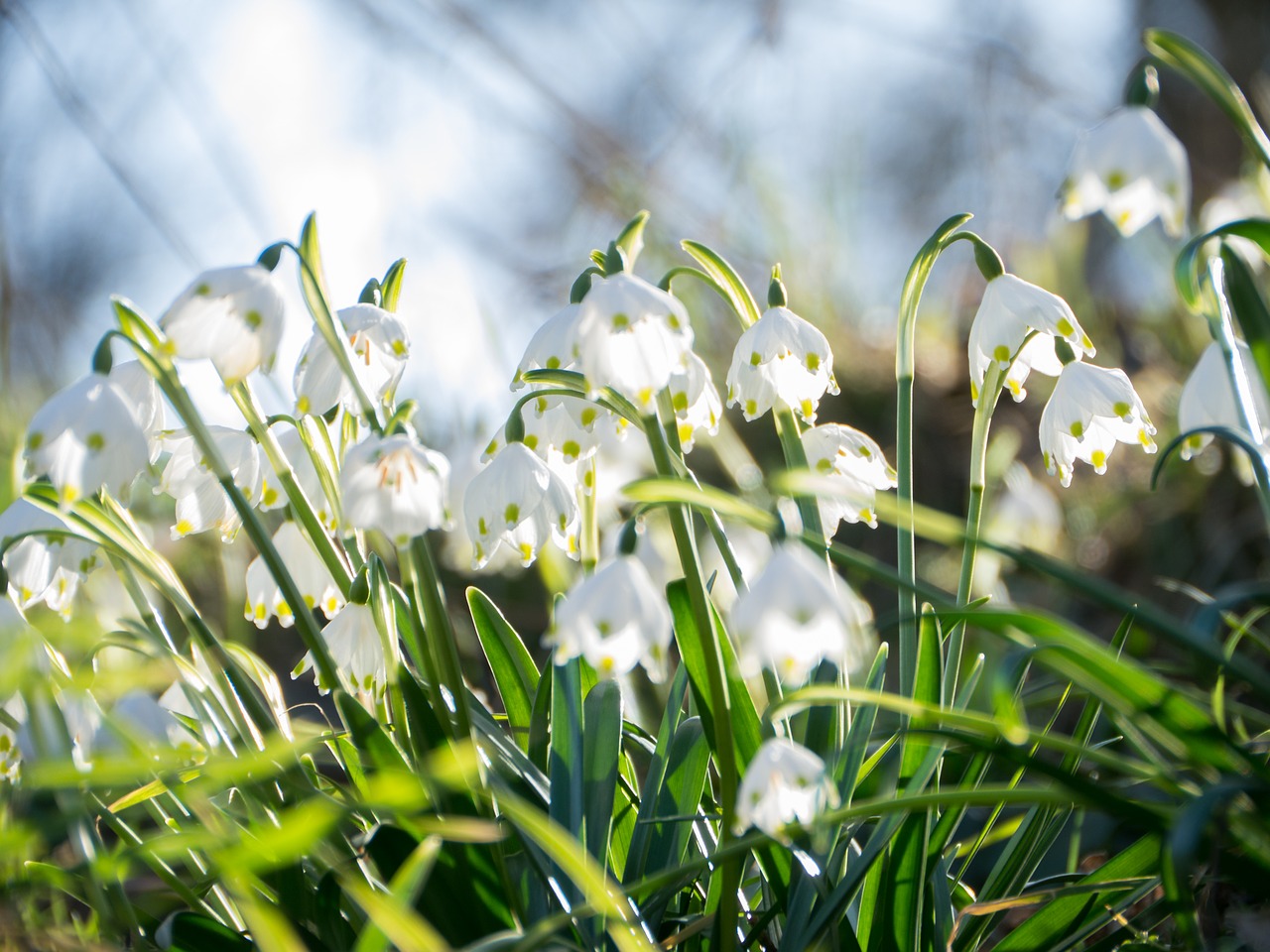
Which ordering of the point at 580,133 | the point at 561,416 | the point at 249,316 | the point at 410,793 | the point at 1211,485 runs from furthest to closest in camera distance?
the point at 580,133
the point at 1211,485
the point at 561,416
the point at 249,316
the point at 410,793

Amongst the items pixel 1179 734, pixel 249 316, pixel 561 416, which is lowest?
pixel 1179 734

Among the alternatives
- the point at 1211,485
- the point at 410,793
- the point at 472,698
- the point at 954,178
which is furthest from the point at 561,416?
the point at 954,178

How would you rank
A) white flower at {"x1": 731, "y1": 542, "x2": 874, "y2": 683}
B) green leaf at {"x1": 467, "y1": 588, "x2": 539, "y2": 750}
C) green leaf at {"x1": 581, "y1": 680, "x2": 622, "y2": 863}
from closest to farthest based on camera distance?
1. white flower at {"x1": 731, "y1": 542, "x2": 874, "y2": 683}
2. green leaf at {"x1": 581, "y1": 680, "x2": 622, "y2": 863}
3. green leaf at {"x1": 467, "y1": 588, "x2": 539, "y2": 750}

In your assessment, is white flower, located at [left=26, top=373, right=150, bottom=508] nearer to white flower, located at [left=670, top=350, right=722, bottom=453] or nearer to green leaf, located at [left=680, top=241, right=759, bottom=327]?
white flower, located at [left=670, top=350, right=722, bottom=453]

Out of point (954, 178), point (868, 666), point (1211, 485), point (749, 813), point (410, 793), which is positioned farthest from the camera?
point (954, 178)

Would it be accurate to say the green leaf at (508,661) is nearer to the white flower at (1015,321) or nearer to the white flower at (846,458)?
the white flower at (846,458)

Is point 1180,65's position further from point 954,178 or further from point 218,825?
point 954,178

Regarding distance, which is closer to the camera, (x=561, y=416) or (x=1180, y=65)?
(x=1180, y=65)

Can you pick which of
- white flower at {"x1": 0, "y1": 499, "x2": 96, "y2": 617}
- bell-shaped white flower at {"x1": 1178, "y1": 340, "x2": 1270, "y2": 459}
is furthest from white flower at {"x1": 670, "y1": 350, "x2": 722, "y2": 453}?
white flower at {"x1": 0, "y1": 499, "x2": 96, "y2": 617}
